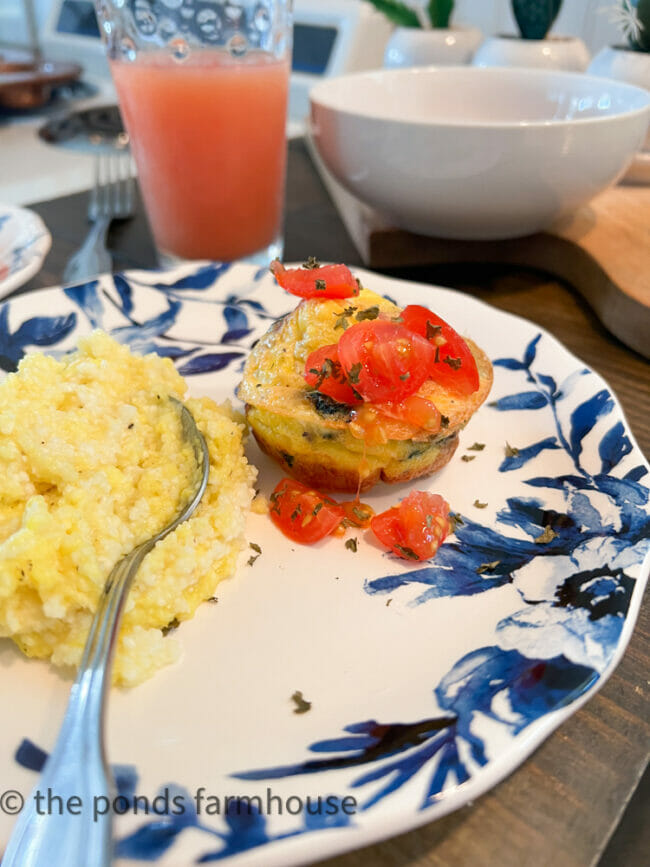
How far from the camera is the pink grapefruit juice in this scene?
6.22 ft

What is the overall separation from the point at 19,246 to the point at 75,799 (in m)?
1.63

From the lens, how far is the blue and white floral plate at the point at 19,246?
5.70ft

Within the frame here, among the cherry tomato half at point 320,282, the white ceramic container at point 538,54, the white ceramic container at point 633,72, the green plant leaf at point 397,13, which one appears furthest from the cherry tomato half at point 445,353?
the green plant leaf at point 397,13

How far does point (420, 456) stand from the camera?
123cm

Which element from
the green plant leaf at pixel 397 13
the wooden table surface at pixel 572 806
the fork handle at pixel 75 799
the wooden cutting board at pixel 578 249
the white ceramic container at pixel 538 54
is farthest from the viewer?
the green plant leaf at pixel 397 13

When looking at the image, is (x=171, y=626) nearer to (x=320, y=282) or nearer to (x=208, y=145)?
(x=320, y=282)

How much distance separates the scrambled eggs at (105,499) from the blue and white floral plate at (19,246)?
0.56m

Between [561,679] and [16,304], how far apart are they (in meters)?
1.45

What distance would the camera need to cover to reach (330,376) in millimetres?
1187

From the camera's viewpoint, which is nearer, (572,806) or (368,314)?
(572,806)

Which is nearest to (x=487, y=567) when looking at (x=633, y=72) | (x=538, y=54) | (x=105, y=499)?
(x=105, y=499)

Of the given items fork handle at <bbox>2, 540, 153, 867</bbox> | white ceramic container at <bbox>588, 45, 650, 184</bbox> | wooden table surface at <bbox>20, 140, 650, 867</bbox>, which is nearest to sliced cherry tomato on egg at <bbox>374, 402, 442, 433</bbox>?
wooden table surface at <bbox>20, 140, 650, 867</bbox>

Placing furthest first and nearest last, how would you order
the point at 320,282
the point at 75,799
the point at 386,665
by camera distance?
the point at 320,282, the point at 386,665, the point at 75,799

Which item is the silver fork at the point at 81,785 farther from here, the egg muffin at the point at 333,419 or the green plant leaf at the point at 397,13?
the green plant leaf at the point at 397,13
